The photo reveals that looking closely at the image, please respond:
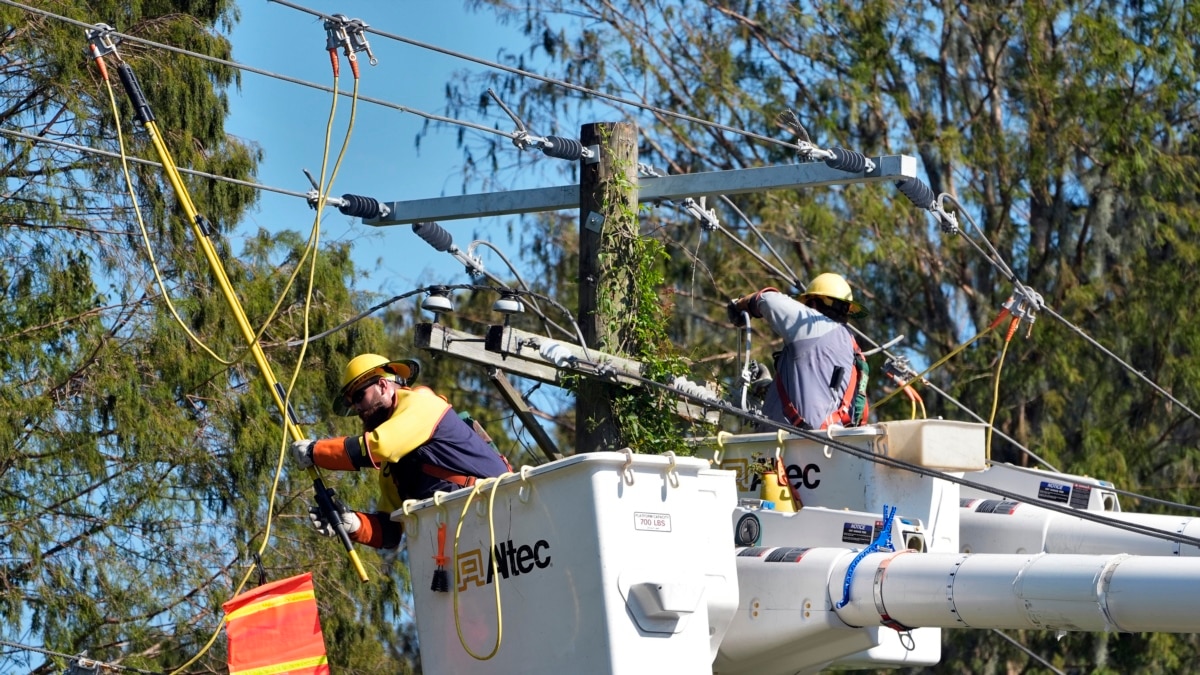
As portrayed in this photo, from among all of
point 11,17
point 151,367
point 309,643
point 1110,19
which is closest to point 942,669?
point 1110,19

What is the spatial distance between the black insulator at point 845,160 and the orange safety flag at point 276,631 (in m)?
3.62

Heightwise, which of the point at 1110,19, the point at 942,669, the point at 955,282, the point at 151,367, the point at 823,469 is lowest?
the point at 942,669

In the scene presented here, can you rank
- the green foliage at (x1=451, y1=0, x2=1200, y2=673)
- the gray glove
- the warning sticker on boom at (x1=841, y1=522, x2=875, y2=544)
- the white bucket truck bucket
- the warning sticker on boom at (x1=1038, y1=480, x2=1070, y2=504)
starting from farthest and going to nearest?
1. the green foliage at (x1=451, y1=0, x2=1200, y2=673)
2. the warning sticker on boom at (x1=1038, y1=480, x2=1070, y2=504)
3. the gray glove
4. the warning sticker on boom at (x1=841, y1=522, x2=875, y2=544)
5. the white bucket truck bucket

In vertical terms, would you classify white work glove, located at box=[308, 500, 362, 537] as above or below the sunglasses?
below

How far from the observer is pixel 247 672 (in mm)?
7570

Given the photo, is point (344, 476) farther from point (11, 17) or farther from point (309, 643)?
point (309, 643)

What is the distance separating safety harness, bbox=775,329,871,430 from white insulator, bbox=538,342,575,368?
1.21m

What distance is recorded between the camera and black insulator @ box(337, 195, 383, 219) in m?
10.7

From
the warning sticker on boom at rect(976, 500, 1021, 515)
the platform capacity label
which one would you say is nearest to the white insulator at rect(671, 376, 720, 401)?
the warning sticker on boom at rect(976, 500, 1021, 515)

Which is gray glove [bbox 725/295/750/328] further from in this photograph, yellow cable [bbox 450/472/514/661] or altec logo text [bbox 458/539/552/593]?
altec logo text [bbox 458/539/552/593]

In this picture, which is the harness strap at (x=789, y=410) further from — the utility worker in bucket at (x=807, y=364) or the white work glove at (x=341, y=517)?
the white work glove at (x=341, y=517)

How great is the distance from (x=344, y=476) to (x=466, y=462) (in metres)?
6.01

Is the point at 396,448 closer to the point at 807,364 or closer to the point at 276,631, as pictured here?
the point at 276,631

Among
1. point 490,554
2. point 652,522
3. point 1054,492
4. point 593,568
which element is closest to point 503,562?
point 490,554
